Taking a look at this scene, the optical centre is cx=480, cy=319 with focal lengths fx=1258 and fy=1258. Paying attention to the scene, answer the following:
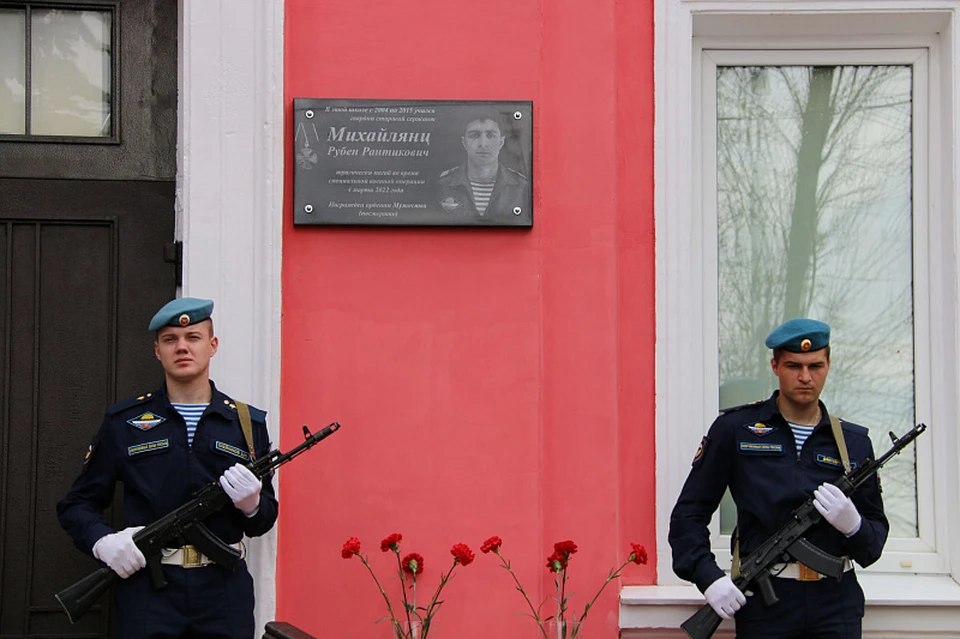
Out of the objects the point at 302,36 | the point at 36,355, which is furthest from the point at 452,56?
the point at 36,355

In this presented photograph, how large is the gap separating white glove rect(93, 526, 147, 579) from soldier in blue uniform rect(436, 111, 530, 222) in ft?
5.61

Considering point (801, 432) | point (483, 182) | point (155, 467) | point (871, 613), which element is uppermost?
point (483, 182)

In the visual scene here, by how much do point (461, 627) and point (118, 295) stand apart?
1.85 metres

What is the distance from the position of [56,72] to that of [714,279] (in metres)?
2.79

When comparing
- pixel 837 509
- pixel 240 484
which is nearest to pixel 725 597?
pixel 837 509

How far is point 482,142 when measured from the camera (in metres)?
4.89

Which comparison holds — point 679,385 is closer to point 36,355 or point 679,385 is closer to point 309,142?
point 309,142

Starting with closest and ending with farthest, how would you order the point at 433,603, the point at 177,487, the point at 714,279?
the point at 177,487 → the point at 433,603 → the point at 714,279

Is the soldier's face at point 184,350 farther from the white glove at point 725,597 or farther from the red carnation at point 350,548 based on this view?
the white glove at point 725,597

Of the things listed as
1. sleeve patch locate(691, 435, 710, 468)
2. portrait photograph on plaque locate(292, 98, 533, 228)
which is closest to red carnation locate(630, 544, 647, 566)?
sleeve patch locate(691, 435, 710, 468)

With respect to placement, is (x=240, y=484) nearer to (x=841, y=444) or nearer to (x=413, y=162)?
(x=413, y=162)

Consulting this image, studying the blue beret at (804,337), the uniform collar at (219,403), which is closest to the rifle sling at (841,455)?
the blue beret at (804,337)

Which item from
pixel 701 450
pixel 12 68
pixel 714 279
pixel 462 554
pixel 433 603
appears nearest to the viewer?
pixel 462 554

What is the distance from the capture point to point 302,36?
489 centimetres
